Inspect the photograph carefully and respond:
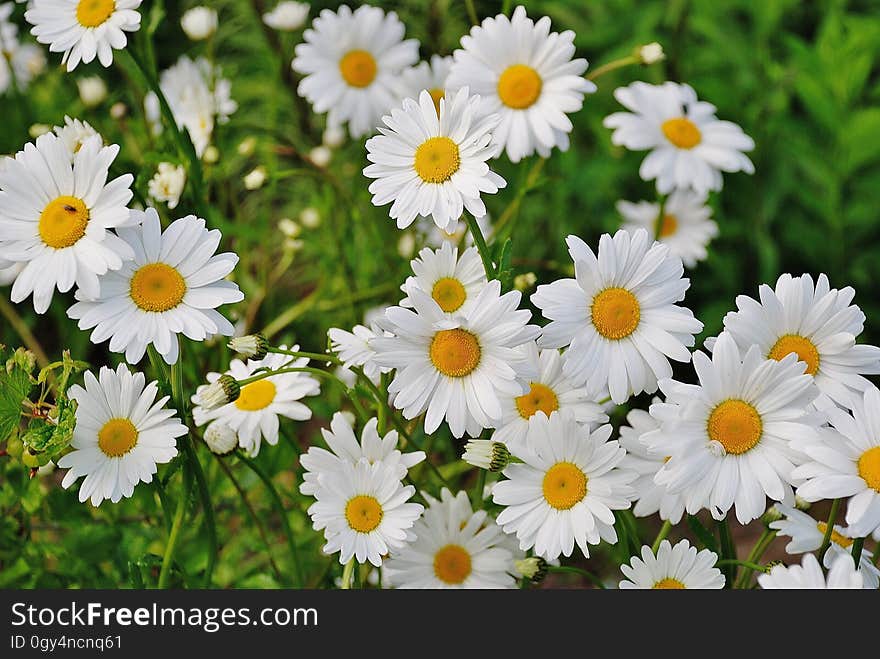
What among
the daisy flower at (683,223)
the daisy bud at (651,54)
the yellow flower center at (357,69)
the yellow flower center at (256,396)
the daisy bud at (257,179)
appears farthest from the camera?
the daisy flower at (683,223)

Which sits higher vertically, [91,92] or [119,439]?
[91,92]

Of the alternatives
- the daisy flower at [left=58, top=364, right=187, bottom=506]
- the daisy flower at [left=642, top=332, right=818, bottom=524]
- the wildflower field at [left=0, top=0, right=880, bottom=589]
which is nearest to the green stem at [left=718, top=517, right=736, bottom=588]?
the wildflower field at [left=0, top=0, right=880, bottom=589]

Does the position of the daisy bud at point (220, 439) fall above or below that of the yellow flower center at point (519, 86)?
below

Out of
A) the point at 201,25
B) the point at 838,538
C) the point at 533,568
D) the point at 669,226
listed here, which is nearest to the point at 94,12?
the point at 201,25

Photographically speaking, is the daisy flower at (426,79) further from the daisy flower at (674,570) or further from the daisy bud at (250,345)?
the daisy flower at (674,570)

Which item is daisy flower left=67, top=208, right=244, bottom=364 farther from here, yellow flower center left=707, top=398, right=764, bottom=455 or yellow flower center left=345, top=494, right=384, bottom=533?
yellow flower center left=707, top=398, right=764, bottom=455

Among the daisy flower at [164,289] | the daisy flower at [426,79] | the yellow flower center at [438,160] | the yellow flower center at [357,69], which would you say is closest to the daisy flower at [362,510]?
the daisy flower at [164,289]

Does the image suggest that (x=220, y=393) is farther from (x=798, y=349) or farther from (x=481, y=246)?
(x=798, y=349)

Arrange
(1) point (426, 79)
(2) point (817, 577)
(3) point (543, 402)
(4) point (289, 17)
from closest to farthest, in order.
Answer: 1. (2) point (817, 577)
2. (3) point (543, 402)
3. (1) point (426, 79)
4. (4) point (289, 17)
